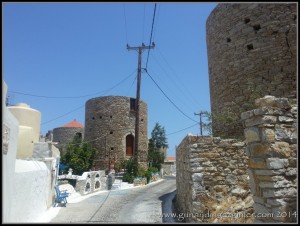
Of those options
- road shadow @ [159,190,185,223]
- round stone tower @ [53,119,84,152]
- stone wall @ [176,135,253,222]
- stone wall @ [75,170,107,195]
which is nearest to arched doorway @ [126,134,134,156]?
stone wall @ [75,170,107,195]

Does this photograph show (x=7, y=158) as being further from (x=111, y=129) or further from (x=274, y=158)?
(x=111, y=129)

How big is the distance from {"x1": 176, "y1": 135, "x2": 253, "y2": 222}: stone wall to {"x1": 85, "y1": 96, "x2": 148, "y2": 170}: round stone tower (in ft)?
60.9

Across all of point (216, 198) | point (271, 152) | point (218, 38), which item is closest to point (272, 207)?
point (271, 152)

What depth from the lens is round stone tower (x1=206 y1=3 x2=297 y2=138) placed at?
7250 mm

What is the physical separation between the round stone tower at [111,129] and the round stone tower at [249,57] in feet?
56.1

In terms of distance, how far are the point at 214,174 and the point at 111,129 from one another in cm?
1936

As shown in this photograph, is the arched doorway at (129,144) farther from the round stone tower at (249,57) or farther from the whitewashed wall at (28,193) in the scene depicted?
the round stone tower at (249,57)

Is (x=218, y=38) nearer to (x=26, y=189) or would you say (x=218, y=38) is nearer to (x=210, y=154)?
(x=210, y=154)

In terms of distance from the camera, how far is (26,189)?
22.1ft

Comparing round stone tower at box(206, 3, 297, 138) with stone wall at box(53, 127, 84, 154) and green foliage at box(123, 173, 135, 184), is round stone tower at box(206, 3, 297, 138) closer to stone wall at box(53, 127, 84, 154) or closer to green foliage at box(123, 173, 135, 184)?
green foliage at box(123, 173, 135, 184)

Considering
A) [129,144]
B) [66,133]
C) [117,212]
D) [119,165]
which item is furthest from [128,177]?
[66,133]

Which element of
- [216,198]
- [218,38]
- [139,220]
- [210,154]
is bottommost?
[139,220]

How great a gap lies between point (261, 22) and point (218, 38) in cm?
135

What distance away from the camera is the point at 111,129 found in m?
24.9
